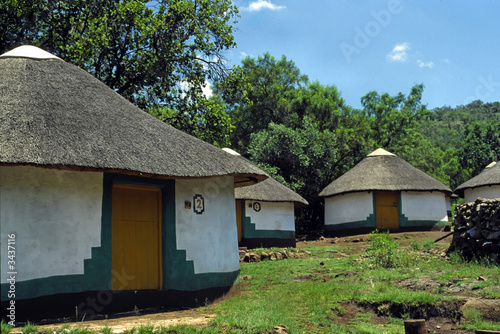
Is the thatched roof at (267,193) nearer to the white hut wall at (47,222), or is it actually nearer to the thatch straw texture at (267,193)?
the thatch straw texture at (267,193)

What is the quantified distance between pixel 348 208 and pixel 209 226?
16.2 metres

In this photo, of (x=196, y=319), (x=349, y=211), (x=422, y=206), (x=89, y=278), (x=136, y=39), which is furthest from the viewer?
(x=349, y=211)

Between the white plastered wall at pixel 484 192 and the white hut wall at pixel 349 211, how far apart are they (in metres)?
6.23

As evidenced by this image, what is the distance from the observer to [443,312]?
8453 millimetres

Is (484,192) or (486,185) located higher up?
(486,185)

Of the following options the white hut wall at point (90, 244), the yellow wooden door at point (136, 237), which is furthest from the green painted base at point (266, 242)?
the yellow wooden door at point (136, 237)

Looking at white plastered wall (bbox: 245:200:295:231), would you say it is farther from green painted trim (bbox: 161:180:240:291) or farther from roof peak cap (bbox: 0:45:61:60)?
roof peak cap (bbox: 0:45:61:60)

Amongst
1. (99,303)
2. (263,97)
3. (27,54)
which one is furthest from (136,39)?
(263,97)

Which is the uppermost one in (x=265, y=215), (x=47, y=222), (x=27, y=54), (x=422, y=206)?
(x=27, y=54)

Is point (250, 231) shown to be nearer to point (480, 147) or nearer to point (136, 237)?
point (136, 237)

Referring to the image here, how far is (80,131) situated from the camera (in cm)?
879

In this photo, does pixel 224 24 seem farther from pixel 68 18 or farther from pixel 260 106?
pixel 260 106

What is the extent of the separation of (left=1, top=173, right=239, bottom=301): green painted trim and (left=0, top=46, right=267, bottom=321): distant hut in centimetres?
2

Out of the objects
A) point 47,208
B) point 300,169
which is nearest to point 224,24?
point 300,169
